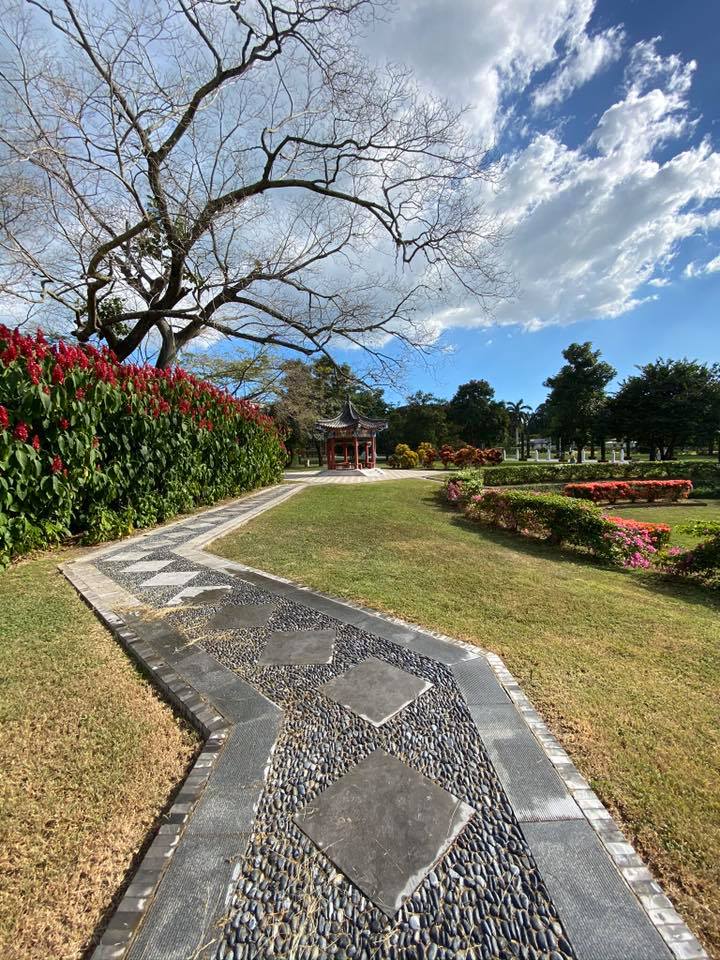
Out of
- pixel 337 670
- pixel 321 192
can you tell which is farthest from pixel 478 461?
pixel 337 670

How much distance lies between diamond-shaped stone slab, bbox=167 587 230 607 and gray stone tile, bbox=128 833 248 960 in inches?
86.9

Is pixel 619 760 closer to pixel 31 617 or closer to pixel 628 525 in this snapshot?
pixel 31 617

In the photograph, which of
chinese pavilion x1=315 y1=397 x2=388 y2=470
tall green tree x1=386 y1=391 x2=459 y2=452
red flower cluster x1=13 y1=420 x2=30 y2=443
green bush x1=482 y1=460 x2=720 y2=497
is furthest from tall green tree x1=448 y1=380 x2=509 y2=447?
red flower cluster x1=13 y1=420 x2=30 y2=443

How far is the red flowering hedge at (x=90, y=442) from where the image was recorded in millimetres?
3904

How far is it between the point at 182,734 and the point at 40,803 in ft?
1.68

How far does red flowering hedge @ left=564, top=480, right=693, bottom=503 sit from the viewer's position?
37.5ft

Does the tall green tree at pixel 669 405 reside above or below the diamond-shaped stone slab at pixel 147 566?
above

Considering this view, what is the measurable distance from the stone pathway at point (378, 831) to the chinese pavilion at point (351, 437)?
20.0 meters

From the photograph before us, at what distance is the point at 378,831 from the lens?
1.27 m

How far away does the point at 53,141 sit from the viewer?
567 cm

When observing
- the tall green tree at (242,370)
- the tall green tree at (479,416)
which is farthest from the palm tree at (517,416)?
the tall green tree at (242,370)

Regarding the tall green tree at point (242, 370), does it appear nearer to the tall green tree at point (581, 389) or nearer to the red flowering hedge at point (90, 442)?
the red flowering hedge at point (90, 442)

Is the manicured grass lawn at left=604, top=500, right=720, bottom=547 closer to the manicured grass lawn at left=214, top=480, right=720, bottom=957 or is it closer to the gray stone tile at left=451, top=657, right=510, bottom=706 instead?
the manicured grass lawn at left=214, top=480, right=720, bottom=957

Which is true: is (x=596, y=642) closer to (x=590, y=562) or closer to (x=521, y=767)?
(x=521, y=767)
